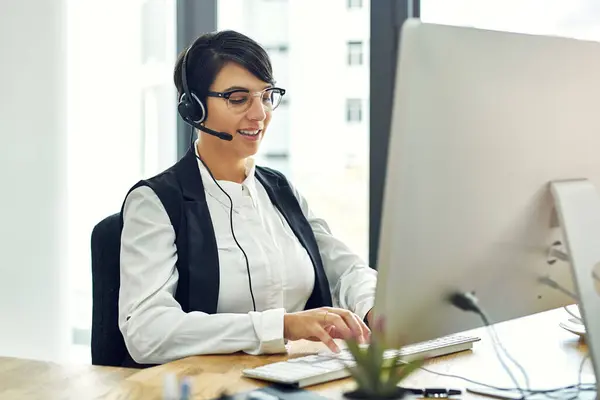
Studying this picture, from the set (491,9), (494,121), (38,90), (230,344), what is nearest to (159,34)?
(38,90)

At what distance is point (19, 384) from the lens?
4.49 ft

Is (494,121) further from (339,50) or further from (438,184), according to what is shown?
(339,50)

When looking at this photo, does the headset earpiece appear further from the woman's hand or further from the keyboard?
the keyboard

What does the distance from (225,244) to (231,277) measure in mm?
75

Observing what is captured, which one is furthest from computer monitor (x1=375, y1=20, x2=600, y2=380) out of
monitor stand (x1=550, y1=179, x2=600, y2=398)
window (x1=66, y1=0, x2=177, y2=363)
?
window (x1=66, y1=0, x2=177, y2=363)

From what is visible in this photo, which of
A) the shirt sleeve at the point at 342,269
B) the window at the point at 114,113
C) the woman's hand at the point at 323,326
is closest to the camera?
the woman's hand at the point at 323,326

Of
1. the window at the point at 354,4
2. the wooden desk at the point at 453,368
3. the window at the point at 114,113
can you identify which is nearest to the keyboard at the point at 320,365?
the wooden desk at the point at 453,368

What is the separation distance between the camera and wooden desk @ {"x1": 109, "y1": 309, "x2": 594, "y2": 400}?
1273 millimetres

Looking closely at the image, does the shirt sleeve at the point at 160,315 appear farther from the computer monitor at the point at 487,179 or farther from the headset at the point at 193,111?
the computer monitor at the point at 487,179

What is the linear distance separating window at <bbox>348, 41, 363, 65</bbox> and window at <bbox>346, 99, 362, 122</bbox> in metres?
0.12

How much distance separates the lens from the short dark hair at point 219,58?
1910mm

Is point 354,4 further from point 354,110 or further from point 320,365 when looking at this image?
point 320,365

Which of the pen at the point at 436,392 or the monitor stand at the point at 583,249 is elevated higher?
the monitor stand at the point at 583,249

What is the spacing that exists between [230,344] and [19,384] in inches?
14.9
